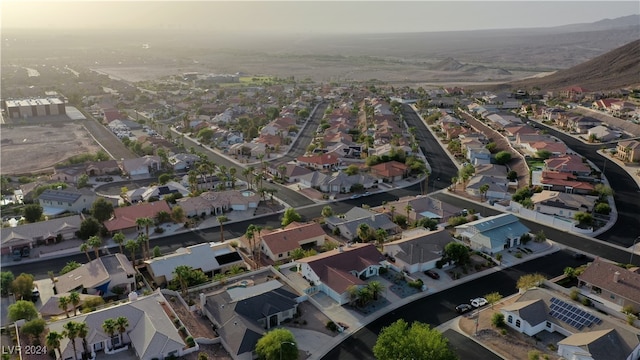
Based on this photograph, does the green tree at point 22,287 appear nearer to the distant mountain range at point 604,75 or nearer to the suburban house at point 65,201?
the suburban house at point 65,201

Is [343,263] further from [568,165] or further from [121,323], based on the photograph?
[568,165]

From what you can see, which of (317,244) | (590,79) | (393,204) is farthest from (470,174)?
(590,79)

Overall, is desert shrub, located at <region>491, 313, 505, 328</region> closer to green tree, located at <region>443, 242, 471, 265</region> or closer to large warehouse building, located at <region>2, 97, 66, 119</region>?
green tree, located at <region>443, 242, 471, 265</region>

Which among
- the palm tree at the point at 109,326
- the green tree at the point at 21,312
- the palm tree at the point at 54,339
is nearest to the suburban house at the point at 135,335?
the palm tree at the point at 54,339

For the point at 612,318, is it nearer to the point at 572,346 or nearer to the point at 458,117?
the point at 572,346

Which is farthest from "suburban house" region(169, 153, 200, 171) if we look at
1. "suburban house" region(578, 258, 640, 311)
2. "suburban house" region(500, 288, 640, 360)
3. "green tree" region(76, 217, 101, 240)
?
"suburban house" region(578, 258, 640, 311)

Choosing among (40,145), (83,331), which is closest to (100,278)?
(83,331)
